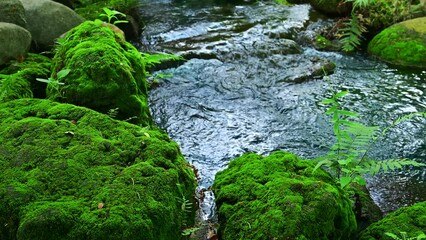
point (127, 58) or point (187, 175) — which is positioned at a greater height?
point (127, 58)

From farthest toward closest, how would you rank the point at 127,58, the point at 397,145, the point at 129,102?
1. the point at 397,145
2. the point at 127,58
3. the point at 129,102

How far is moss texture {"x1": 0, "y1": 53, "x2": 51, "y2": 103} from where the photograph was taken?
16.3 feet

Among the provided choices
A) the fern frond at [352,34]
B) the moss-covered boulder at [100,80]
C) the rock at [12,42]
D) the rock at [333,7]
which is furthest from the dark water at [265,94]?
the rock at [12,42]

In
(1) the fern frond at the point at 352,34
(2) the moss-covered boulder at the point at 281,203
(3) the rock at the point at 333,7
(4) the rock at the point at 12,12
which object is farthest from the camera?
(3) the rock at the point at 333,7

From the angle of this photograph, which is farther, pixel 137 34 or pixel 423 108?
pixel 137 34

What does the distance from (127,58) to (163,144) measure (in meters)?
1.80

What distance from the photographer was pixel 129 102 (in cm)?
493

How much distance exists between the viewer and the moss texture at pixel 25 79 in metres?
4.97

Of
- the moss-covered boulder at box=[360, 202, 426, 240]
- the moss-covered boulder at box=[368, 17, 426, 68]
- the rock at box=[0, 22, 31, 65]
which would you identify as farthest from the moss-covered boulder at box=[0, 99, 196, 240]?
the moss-covered boulder at box=[368, 17, 426, 68]

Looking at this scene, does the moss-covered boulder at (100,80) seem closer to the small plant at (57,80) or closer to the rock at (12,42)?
the small plant at (57,80)

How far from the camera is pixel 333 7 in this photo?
11.9m

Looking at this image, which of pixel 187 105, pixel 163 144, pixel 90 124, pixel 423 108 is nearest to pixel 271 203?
pixel 163 144

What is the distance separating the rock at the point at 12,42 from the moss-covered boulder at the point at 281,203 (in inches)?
146

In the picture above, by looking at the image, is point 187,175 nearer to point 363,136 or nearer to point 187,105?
point 363,136
